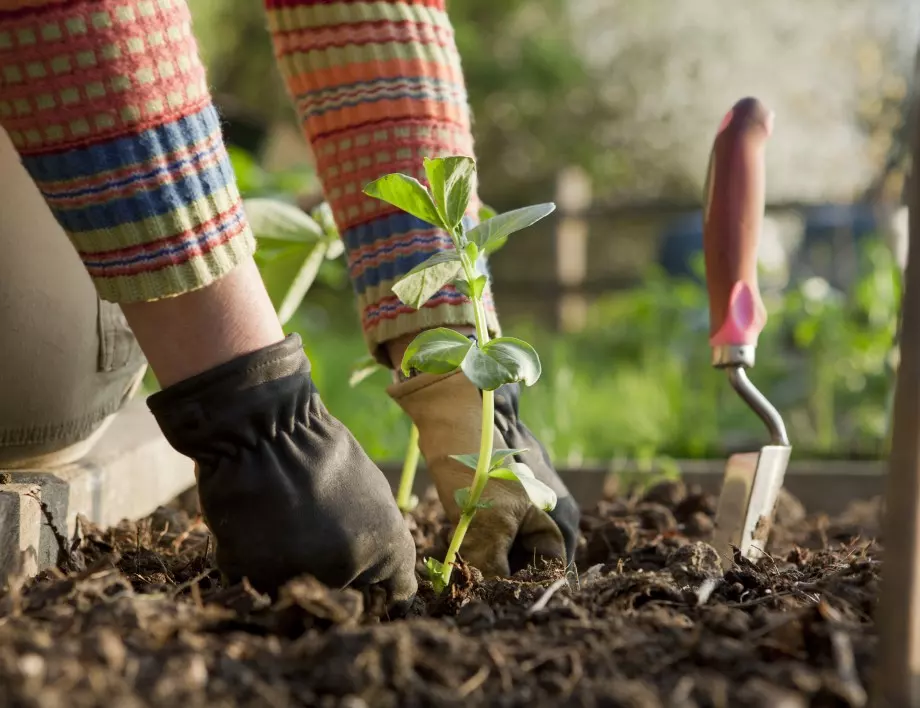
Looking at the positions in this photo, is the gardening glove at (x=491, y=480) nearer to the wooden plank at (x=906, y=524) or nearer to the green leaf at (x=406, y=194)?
the green leaf at (x=406, y=194)

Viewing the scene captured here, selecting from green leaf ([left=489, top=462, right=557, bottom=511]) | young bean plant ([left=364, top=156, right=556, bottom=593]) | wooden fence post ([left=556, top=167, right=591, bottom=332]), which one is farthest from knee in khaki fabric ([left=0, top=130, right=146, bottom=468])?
wooden fence post ([left=556, top=167, right=591, bottom=332])

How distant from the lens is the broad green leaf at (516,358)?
85 cm

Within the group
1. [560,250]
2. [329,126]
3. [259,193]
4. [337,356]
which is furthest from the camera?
[560,250]

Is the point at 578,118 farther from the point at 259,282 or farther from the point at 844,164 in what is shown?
the point at 259,282

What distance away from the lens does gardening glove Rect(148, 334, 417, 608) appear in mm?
846

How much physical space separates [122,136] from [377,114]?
41cm

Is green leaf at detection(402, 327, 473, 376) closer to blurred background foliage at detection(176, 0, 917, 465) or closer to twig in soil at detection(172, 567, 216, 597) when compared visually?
twig in soil at detection(172, 567, 216, 597)

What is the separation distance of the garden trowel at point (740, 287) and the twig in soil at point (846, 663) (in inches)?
16.9

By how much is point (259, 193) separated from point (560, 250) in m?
6.13

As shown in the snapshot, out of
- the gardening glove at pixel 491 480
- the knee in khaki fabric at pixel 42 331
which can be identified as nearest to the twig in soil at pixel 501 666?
the gardening glove at pixel 491 480

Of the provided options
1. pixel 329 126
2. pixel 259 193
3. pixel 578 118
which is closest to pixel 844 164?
pixel 578 118

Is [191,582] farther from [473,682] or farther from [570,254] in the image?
[570,254]

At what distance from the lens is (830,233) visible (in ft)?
25.9

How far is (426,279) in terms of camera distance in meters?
0.89
